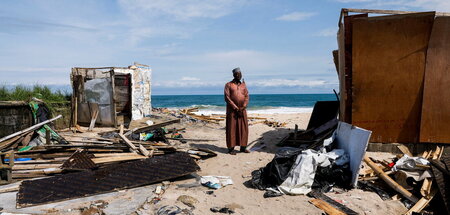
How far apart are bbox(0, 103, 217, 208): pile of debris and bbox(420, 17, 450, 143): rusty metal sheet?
4853 mm

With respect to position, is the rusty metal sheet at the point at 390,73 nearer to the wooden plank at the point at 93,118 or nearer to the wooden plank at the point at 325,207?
the wooden plank at the point at 325,207

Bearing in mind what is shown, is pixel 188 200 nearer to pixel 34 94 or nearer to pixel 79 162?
pixel 79 162

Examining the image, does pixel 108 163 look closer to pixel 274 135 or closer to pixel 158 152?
pixel 158 152

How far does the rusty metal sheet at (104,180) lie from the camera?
4602mm

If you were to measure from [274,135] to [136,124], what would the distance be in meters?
5.70

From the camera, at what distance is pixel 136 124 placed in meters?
12.7

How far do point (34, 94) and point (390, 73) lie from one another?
39.5 ft

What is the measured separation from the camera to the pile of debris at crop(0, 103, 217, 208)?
4809 millimetres

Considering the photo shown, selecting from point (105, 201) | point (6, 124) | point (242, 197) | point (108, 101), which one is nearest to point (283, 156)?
point (242, 197)

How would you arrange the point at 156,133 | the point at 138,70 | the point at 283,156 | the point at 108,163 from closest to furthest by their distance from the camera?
the point at 283,156
the point at 108,163
the point at 156,133
the point at 138,70

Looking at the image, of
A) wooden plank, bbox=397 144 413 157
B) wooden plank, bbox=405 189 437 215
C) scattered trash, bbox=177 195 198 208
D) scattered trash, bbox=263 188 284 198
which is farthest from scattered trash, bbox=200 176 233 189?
wooden plank, bbox=397 144 413 157

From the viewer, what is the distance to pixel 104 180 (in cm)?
514

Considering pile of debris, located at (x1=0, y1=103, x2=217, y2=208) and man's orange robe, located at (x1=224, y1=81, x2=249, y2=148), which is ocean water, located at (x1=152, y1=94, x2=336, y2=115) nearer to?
man's orange robe, located at (x1=224, y1=81, x2=249, y2=148)

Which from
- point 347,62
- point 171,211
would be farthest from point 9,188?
point 347,62
